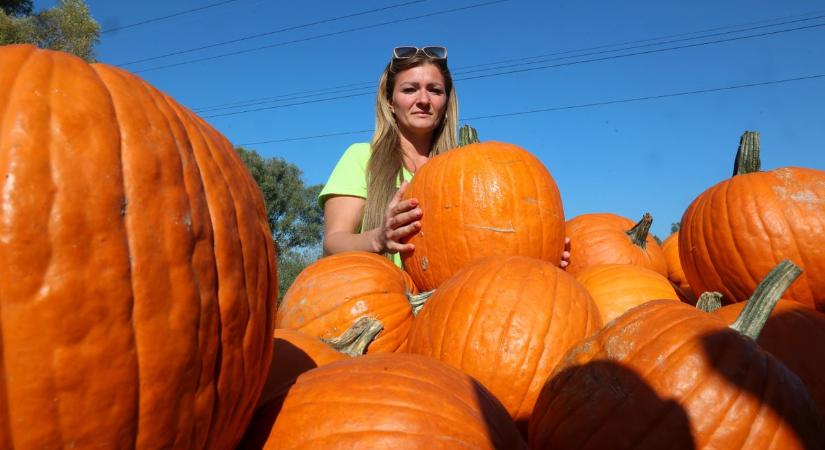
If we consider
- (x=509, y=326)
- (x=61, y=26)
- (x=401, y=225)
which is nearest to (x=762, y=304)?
(x=509, y=326)

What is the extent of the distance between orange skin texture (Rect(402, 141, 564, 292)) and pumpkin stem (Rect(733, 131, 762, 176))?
3.06 ft

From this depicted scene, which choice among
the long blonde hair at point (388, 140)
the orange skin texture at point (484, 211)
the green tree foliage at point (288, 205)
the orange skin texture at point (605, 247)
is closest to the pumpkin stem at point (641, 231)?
the orange skin texture at point (605, 247)

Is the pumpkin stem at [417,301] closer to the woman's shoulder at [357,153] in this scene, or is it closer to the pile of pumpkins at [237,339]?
the pile of pumpkins at [237,339]

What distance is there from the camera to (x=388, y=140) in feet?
13.0

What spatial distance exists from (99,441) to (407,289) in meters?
1.77

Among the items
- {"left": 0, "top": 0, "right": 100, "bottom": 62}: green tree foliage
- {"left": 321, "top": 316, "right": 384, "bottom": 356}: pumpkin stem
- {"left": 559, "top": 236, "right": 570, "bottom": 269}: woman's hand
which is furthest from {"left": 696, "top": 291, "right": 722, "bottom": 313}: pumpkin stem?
{"left": 0, "top": 0, "right": 100, "bottom": 62}: green tree foliage

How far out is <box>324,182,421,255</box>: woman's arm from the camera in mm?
2670

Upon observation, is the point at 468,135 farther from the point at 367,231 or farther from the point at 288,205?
the point at 288,205

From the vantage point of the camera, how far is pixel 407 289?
254 centimetres

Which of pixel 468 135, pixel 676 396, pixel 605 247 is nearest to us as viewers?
pixel 676 396

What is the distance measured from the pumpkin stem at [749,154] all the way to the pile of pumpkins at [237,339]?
3.14 ft

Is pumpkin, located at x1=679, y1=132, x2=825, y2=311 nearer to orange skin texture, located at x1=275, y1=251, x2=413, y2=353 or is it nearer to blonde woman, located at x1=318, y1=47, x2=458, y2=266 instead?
orange skin texture, located at x1=275, y1=251, x2=413, y2=353

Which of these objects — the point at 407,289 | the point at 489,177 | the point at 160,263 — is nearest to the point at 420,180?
the point at 489,177

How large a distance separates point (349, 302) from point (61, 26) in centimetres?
2073
